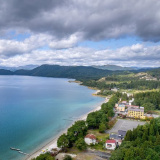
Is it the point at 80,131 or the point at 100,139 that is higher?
the point at 80,131

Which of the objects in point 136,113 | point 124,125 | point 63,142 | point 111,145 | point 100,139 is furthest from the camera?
point 136,113

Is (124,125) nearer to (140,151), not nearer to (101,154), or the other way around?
(101,154)

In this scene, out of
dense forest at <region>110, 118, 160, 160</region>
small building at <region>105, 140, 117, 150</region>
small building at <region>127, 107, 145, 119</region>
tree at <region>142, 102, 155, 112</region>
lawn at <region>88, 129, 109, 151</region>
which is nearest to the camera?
dense forest at <region>110, 118, 160, 160</region>

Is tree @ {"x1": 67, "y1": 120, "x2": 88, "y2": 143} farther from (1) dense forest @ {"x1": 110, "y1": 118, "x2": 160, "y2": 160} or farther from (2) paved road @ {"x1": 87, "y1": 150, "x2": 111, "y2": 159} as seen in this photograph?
(1) dense forest @ {"x1": 110, "y1": 118, "x2": 160, "y2": 160}

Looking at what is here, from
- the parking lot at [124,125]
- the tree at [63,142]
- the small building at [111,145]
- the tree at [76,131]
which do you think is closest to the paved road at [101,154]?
the small building at [111,145]

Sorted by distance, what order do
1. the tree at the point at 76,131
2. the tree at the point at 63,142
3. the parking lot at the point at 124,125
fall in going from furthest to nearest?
1. the parking lot at the point at 124,125
2. the tree at the point at 76,131
3. the tree at the point at 63,142

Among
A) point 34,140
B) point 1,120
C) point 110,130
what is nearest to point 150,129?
point 110,130

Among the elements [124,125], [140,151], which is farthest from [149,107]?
[140,151]

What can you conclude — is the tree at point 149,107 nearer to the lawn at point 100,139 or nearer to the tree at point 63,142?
the lawn at point 100,139

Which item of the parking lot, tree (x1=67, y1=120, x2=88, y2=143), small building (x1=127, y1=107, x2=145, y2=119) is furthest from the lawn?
small building (x1=127, y1=107, x2=145, y2=119)

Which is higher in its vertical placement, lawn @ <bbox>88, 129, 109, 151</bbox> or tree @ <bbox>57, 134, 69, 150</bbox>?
tree @ <bbox>57, 134, 69, 150</bbox>

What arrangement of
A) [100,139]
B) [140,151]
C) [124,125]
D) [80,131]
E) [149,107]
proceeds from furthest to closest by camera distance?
1. [149,107]
2. [124,125]
3. [100,139]
4. [80,131]
5. [140,151]
